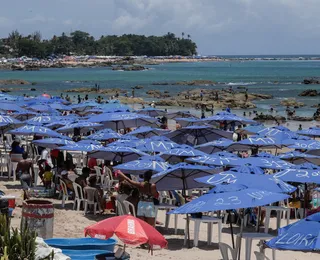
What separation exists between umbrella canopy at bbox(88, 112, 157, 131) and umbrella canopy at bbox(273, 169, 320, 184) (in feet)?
32.1

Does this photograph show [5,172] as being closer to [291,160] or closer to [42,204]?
[291,160]

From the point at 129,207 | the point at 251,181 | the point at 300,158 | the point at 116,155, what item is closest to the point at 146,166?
the point at 129,207

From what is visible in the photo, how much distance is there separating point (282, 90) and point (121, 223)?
6748cm

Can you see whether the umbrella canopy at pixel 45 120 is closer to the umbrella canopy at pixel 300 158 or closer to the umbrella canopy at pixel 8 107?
the umbrella canopy at pixel 8 107

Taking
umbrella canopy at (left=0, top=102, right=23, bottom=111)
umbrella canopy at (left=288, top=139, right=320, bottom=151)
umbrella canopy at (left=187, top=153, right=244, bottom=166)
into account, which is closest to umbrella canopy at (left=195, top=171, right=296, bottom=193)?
umbrella canopy at (left=187, top=153, right=244, bottom=166)

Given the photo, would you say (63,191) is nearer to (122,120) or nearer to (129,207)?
(129,207)

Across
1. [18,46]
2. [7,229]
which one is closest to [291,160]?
[7,229]

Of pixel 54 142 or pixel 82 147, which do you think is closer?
pixel 82 147

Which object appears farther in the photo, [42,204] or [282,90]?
[282,90]

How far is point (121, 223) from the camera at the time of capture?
8.45 metres

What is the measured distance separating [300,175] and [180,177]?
228cm

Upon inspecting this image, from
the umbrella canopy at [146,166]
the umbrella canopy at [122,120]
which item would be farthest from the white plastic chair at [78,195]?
the umbrella canopy at [122,120]

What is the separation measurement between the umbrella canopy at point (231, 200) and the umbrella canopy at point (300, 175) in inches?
136

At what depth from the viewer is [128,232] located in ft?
27.3
